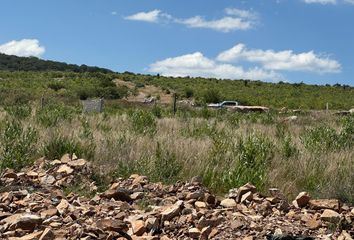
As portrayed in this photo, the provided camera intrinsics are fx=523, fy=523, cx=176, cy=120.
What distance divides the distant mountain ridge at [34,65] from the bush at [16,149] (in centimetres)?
10427

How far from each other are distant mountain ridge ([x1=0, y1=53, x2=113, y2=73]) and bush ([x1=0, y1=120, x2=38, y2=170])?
104 m

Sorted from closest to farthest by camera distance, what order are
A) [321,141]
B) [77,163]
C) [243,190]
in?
[243,190] → [77,163] → [321,141]

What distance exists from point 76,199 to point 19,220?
0.95 m

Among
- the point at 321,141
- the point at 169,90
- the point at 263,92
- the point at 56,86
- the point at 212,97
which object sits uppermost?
the point at 263,92

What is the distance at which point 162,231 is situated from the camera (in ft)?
17.3

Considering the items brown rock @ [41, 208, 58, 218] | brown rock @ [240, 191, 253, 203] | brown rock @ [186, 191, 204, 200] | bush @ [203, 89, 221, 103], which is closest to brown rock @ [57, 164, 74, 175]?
brown rock @ [41, 208, 58, 218]

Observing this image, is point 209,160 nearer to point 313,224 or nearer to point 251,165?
point 251,165

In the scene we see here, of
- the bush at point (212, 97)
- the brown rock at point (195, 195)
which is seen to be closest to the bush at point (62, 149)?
the brown rock at point (195, 195)

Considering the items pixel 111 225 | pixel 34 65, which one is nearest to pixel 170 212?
pixel 111 225

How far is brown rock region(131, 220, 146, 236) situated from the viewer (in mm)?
5227

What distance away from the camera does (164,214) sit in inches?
214

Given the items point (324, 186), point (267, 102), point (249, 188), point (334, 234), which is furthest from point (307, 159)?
point (267, 102)

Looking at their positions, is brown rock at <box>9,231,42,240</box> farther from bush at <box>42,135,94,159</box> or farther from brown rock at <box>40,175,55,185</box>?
bush at <box>42,135,94,159</box>

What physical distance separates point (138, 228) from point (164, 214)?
1.08ft
